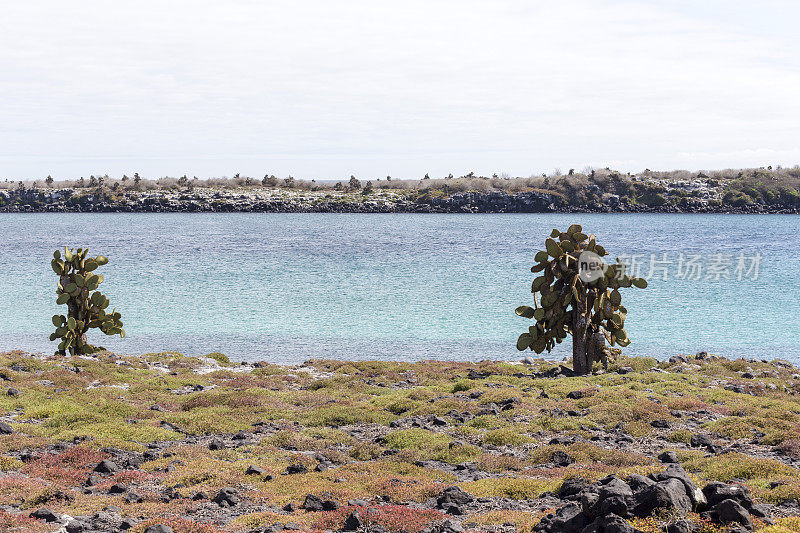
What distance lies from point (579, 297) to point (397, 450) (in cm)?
1339

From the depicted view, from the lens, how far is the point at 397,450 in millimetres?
17078

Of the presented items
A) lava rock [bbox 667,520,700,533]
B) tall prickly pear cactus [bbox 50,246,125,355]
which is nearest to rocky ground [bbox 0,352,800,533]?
lava rock [bbox 667,520,700,533]

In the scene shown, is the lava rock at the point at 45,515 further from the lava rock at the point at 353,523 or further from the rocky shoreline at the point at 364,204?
the rocky shoreline at the point at 364,204

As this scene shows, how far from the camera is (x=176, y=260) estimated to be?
263 ft

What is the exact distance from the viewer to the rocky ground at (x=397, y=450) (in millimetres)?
11422

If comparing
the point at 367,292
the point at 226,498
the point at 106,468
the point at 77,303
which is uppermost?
the point at 77,303

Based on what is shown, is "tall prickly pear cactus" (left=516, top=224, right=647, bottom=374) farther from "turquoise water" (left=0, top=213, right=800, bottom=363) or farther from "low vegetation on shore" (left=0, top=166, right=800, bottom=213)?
"low vegetation on shore" (left=0, top=166, right=800, bottom=213)

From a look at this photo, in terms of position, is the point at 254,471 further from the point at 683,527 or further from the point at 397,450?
the point at 683,527

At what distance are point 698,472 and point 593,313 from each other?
13736mm

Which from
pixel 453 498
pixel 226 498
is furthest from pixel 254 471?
pixel 453 498

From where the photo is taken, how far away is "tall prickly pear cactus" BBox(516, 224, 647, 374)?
89.1 feet

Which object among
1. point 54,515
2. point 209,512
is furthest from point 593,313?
point 54,515

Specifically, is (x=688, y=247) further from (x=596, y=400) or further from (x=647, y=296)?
(x=596, y=400)

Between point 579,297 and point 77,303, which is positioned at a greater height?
point 579,297
